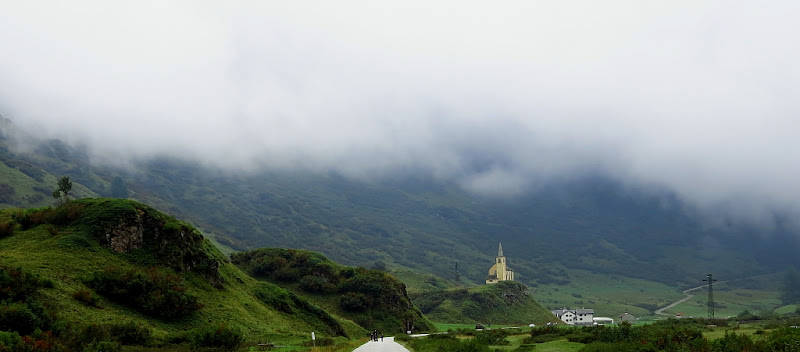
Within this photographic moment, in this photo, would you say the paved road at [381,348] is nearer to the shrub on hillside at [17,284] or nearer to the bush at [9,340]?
the bush at [9,340]

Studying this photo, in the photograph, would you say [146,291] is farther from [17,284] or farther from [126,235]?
[17,284]

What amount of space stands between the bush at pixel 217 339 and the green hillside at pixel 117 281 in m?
0.40

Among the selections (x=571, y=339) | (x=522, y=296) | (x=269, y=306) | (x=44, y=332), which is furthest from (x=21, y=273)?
(x=522, y=296)

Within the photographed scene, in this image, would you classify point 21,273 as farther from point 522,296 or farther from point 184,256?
point 522,296

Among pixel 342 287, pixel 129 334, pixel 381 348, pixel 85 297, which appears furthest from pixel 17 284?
pixel 342 287

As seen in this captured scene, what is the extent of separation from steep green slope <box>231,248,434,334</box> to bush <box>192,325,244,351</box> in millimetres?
52371

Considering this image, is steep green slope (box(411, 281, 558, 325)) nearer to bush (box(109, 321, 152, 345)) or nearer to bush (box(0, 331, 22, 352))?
bush (box(109, 321, 152, 345))

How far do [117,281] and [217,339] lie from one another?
13.5 m

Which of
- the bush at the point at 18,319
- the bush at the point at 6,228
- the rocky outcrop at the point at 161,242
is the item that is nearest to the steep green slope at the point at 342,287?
the rocky outcrop at the point at 161,242

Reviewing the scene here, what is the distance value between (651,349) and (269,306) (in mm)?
47873

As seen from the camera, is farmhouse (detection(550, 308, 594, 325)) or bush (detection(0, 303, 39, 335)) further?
farmhouse (detection(550, 308, 594, 325))

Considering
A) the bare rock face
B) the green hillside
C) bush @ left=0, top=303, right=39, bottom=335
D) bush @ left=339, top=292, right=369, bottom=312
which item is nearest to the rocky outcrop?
the bare rock face

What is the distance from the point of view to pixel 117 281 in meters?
44.1

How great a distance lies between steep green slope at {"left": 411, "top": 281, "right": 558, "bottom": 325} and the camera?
158m
